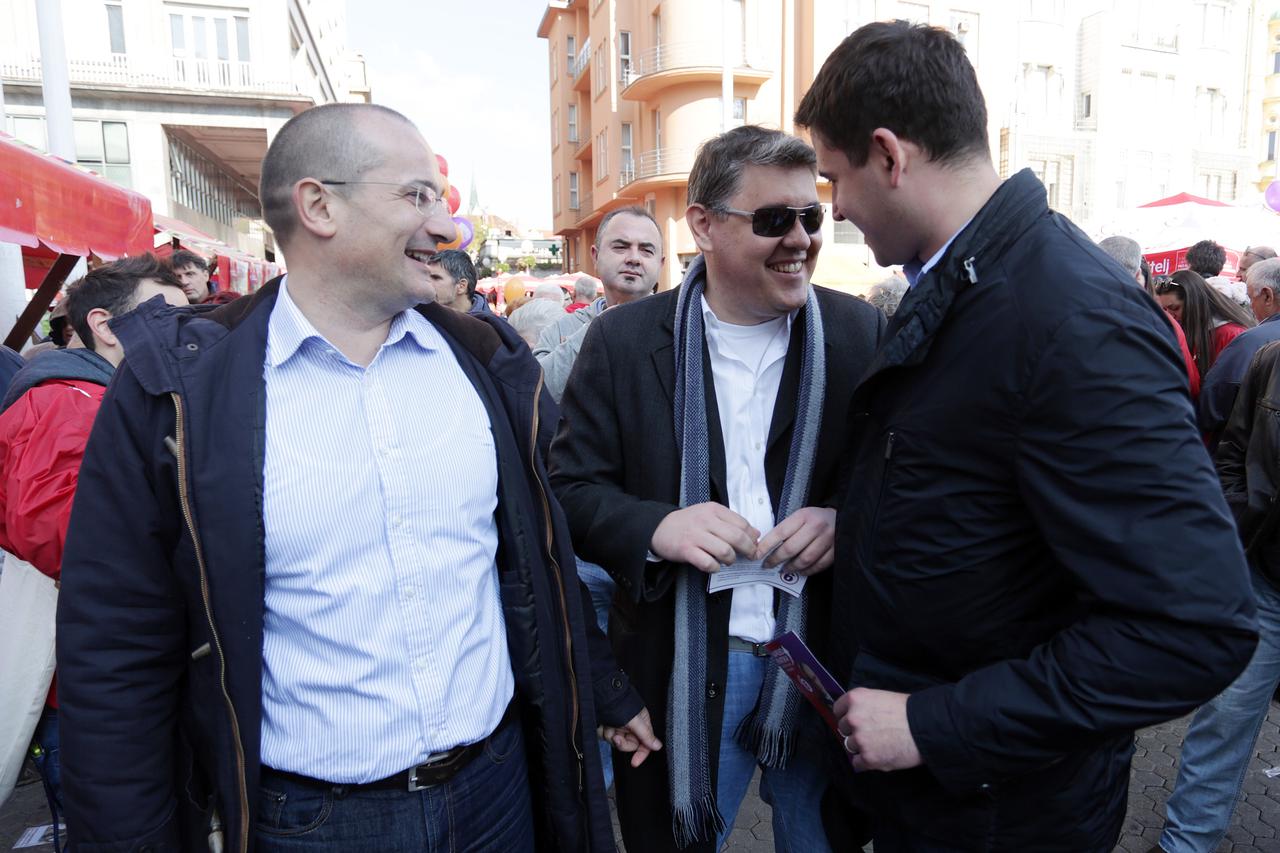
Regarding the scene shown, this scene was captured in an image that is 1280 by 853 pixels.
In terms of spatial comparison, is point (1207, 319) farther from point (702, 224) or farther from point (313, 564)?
point (313, 564)

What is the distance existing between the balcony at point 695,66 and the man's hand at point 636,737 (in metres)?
23.1

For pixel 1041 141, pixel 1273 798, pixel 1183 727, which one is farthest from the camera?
pixel 1041 141

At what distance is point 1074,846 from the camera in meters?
1.43

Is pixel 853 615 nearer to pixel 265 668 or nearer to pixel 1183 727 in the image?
pixel 265 668

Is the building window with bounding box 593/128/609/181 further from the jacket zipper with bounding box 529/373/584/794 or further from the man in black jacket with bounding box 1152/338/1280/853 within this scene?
the jacket zipper with bounding box 529/373/584/794

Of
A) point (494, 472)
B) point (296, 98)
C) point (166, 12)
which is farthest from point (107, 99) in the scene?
point (494, 472)

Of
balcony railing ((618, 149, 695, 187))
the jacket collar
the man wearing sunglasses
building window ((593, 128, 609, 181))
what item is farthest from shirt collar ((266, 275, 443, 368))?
building window ((593, 128, 609, 181))

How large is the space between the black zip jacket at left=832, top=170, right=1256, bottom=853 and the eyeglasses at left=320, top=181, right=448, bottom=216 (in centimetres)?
98

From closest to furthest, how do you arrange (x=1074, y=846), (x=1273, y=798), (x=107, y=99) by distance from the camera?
1. (x=1074, y=846)
2. (x=1273, y=798)
3. (x=107, y=99)

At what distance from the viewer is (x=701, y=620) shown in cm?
198

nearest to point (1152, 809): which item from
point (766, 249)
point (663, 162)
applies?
point (766, 249)

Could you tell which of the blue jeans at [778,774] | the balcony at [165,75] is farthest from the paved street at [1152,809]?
the balcony at [165,75]

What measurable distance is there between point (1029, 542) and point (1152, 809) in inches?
115

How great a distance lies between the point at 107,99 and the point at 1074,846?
27.2 meters
